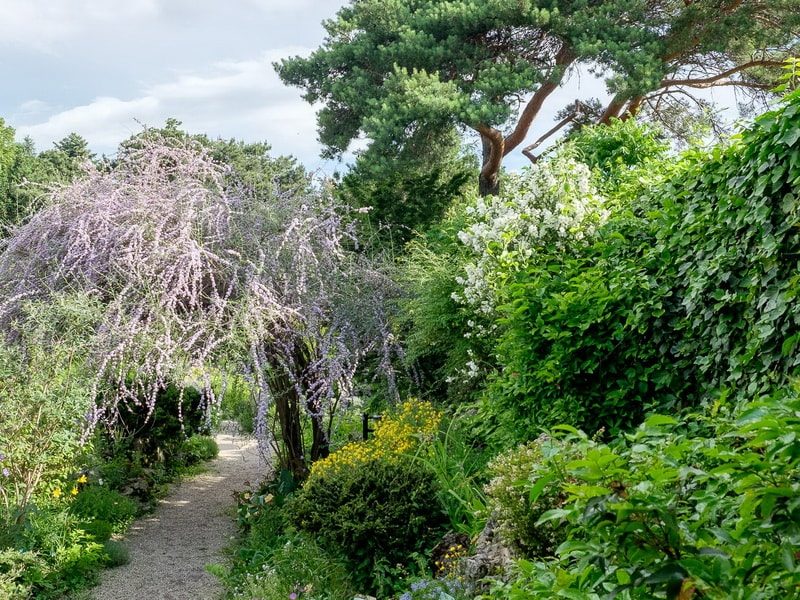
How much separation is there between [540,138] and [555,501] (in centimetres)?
1241

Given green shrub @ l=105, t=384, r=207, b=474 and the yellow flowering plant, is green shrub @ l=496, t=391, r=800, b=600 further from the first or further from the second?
green shrub @ l=105, t=384, r=207, b=474

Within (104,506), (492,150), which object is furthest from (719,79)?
(104,506)

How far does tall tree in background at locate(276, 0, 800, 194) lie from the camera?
10.7 metres

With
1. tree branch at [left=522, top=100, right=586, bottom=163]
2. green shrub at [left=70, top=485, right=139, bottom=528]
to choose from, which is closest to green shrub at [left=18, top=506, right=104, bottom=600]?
green shrub at [left=70, top=485, right=139, bottom=528]

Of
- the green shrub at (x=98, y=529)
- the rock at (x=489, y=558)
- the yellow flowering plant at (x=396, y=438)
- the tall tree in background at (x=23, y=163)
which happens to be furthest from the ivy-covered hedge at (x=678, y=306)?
the tall tree in background at (x=23, y=163)

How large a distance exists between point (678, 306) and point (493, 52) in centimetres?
892

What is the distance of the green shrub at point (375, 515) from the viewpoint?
434 centimetres

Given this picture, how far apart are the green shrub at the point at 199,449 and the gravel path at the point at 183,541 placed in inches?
8.5

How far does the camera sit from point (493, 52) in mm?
11883

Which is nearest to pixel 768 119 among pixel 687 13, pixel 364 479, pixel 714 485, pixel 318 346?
pixel 714 485

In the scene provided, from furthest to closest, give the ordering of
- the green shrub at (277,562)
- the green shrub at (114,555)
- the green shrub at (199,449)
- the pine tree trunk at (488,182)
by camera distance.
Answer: the pine tree trunk at (488,182)
the green shrub at (199,449)
the green shrub at (114,555)
the green shrub at (277,562)

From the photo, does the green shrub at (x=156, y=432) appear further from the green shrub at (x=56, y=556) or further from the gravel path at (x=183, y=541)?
the green shrub at (x=56, y=556)

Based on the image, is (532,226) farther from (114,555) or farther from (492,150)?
(492,150)

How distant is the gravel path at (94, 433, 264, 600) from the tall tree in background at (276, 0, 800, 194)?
5225 mm
